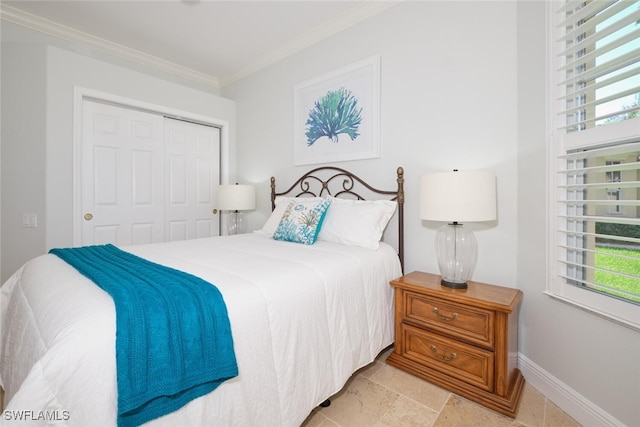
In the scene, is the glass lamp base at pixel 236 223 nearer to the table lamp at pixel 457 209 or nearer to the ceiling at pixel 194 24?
the ceiling at pixel 194 24

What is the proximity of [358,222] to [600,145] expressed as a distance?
53.8 inches

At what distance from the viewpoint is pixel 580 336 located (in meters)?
1.41

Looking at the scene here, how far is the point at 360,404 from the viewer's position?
1.53 m

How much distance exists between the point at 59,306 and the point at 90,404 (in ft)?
1.27

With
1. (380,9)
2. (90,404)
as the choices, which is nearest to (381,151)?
(380,9)

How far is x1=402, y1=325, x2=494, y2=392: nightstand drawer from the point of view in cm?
153

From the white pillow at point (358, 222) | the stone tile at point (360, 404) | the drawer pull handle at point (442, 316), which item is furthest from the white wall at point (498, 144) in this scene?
the stone tile at point (360, 404)

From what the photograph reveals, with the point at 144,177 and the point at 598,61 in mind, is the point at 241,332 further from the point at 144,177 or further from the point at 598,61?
the point at 144,177

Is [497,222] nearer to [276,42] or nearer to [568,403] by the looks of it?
[568,403]

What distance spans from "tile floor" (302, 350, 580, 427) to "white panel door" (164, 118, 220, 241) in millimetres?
2792

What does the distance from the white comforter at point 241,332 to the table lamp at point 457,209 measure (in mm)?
405

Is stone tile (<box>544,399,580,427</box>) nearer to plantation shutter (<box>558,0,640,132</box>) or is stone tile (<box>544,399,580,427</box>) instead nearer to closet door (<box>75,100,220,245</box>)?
plantation shutter (<box>558,0,640,132</box>)

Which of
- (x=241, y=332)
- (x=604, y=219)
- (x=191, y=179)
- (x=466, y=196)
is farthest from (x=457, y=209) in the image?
(x=191, y=179)

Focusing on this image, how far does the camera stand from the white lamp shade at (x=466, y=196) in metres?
1.61
